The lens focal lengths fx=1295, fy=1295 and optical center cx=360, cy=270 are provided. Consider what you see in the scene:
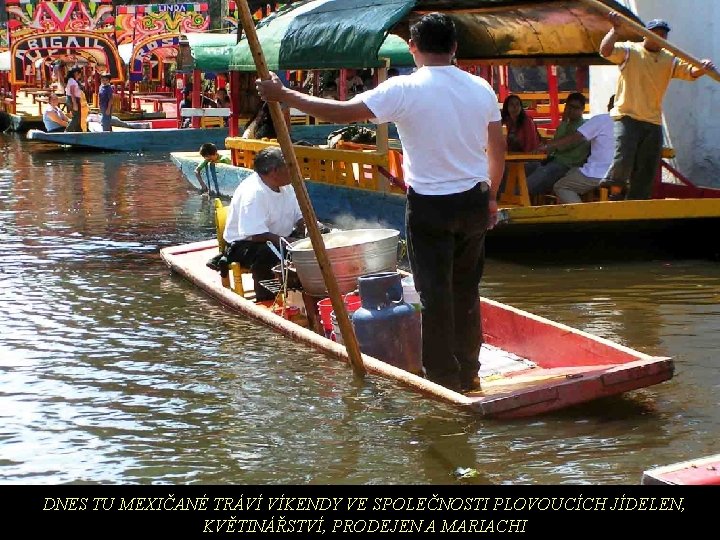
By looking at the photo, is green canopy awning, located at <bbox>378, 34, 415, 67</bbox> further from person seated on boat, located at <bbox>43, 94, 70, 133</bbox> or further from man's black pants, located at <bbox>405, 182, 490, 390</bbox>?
person seated on boat, located at <bbox>43, 94, 70, 133</bbox>

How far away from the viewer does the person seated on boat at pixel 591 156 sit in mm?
12164

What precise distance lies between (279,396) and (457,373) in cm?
118

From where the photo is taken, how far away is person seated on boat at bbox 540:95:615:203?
39.9ft

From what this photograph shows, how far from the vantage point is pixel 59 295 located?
35.4 ft

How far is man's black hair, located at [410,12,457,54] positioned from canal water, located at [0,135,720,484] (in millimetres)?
1809

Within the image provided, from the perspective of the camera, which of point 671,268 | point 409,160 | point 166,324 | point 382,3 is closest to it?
point 409,160

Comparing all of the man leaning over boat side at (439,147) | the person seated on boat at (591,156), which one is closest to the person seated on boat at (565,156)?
the person seated on boat at (591,156)

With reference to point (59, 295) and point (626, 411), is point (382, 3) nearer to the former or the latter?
point (59, 295)

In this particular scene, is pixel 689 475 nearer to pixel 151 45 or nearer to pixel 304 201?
pixel 304 201

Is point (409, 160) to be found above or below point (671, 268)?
above

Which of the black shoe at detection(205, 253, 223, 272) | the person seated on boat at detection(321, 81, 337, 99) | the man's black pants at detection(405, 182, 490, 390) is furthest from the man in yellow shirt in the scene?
the person seated on boat at detection(321, 81, 337, 99)

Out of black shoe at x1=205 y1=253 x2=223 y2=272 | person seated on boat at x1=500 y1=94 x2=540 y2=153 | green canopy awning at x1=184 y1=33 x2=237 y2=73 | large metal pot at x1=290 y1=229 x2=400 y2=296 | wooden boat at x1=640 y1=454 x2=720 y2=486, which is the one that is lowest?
black shoe at x1=205 y1=253 x2=223 y2=272
